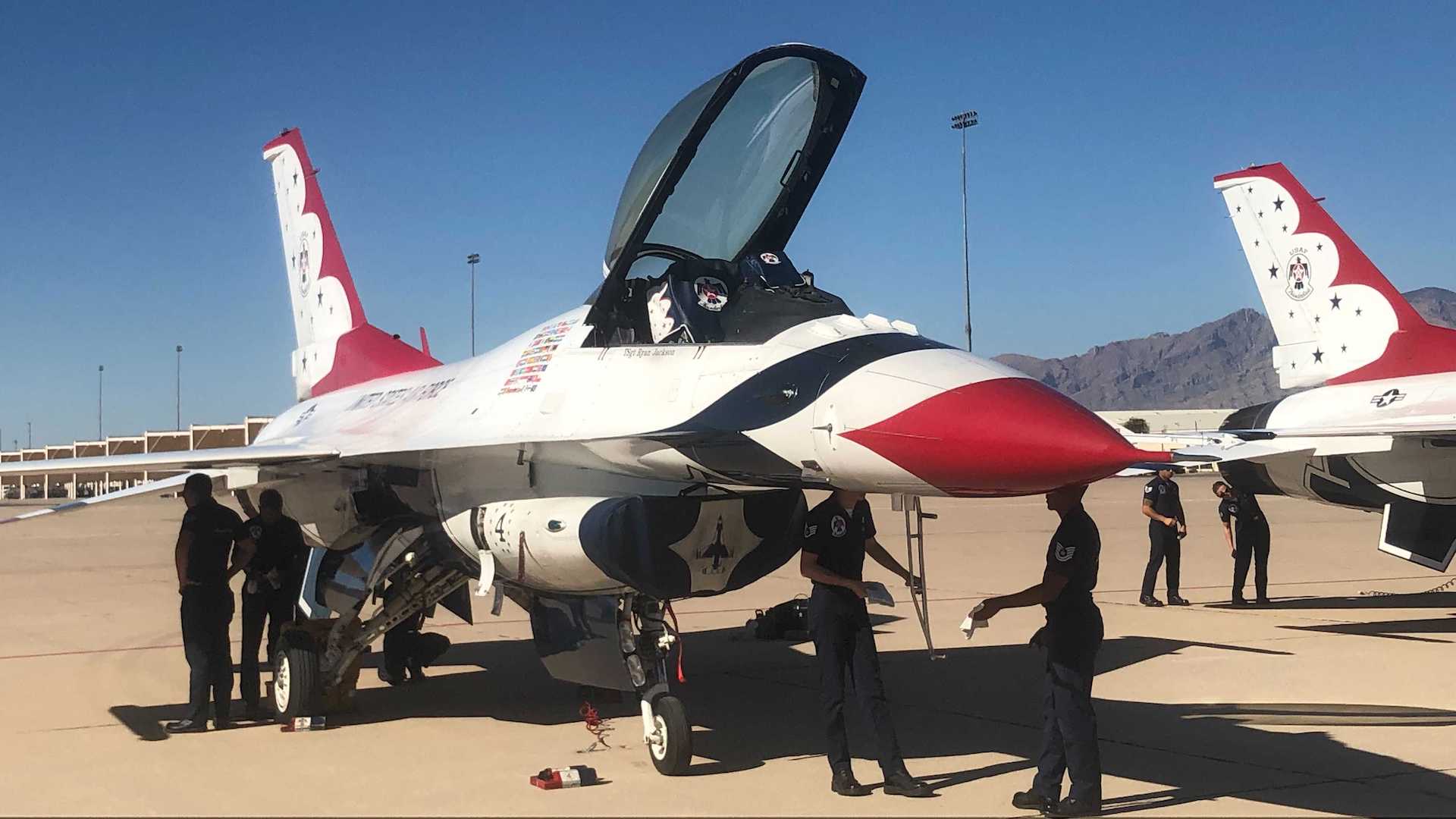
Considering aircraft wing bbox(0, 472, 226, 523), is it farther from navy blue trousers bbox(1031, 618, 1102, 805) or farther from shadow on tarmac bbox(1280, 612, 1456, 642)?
shadow on tarmac bbox(1280, 612, 1456, 642)

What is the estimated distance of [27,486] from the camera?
98.8 m

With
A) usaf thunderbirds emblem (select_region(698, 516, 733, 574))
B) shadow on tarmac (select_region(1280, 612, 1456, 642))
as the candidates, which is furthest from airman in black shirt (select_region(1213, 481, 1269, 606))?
usaf thunderbirds emblem (select_region(698, 516, 733, 574))

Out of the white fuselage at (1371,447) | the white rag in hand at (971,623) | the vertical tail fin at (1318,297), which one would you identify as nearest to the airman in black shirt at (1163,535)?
the white fuselage at (1371,447)

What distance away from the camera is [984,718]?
8359 mm

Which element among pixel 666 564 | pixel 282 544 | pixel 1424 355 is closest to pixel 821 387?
pixel 666 564

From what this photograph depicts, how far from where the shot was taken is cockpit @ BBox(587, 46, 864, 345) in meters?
6.47

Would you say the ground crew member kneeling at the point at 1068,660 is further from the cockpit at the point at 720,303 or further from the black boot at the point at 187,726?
the black boot at the point at 187,726

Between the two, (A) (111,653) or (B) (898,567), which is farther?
(A) (111,653)

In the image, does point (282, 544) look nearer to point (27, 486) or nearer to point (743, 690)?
point (743, 690)

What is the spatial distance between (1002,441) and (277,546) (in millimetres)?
6121

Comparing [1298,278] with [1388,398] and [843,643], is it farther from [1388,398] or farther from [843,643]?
[843,643]

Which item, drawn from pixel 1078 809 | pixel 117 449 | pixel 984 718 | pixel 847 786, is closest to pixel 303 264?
pixel 984 718

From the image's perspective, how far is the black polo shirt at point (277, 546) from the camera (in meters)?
9.05

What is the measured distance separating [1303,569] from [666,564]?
1506cm
